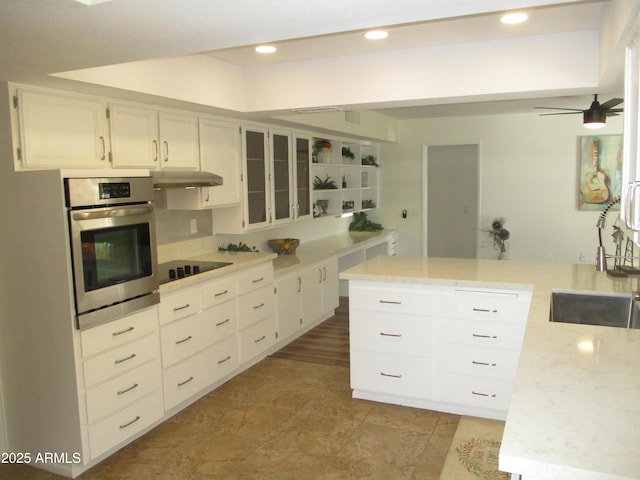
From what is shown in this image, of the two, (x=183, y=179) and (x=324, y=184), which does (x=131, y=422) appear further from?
(x=324, y=184)

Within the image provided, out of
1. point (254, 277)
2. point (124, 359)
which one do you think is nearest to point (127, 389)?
point (124, 359)

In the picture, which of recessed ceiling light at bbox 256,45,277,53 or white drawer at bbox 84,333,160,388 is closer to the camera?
white drawer at bbox 84,333,160,388

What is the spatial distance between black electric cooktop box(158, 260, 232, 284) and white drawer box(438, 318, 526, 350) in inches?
68.0

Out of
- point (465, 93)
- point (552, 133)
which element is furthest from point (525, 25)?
point (552, 133)

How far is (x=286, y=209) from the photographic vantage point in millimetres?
5199

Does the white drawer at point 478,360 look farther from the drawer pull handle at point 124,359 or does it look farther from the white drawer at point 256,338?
the drawer pull handle at point 124,359

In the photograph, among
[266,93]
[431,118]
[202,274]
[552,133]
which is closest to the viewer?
[202,274]

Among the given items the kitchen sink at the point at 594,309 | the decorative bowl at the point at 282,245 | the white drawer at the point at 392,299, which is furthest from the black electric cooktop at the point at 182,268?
the kitchen sink at the point at 594,309

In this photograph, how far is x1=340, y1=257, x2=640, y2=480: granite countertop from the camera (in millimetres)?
1163

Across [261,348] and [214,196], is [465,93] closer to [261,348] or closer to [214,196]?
[214,196]

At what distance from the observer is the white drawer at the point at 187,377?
11.3 feet

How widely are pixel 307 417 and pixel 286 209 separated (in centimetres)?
225

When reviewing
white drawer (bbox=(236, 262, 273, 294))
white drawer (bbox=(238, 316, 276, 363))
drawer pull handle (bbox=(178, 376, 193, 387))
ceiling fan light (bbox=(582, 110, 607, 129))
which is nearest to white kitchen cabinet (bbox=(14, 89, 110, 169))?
white drawer (bbox=(236, 262, 273, 294))

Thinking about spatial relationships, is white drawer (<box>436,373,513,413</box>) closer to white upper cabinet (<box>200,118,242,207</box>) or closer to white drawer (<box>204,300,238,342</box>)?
white drawer (<box>204,300,238,342</box>)
